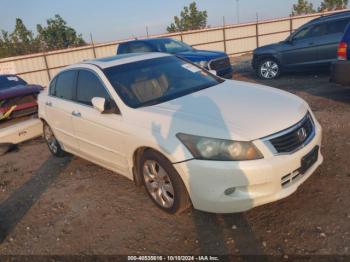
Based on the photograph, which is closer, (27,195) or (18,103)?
(27,195)

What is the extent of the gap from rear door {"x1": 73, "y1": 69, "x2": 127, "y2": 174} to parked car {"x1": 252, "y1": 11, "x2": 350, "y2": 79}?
7587 millimetres

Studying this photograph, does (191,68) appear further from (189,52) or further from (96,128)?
(189,52)

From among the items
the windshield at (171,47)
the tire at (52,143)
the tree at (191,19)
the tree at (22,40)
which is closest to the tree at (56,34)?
the tree at (22,40)

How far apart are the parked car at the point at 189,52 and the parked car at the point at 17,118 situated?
433 centimetres

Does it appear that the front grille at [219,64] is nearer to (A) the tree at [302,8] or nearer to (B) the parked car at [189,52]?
(B) the parked car at [189,52]

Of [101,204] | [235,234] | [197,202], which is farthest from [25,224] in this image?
[235,234]

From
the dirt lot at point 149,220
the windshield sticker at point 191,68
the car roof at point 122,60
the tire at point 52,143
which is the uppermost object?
the car roof at point 122,60

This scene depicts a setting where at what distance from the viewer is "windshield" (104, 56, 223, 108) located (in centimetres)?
427

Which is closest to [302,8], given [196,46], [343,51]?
[196,46]

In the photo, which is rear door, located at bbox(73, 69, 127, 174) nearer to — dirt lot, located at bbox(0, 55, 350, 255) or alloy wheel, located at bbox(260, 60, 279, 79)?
dirt lot, located at bbox(0, 55, 350, 255)

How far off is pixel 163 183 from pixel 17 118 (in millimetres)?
4595

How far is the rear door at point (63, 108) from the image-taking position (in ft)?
16.9

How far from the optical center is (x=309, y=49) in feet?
33.8

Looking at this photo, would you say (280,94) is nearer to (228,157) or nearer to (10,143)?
(228,157)
